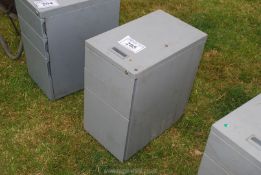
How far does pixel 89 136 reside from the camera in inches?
113

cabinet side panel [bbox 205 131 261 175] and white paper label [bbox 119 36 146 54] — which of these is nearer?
cabinet side panel [bbox 205 131 261 175]

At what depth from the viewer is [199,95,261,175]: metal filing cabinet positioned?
187 centimetres

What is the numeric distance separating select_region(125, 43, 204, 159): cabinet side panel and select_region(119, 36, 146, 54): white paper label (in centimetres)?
18

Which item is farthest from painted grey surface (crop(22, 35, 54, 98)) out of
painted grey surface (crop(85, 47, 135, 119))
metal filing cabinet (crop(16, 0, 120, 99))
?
painted grey surface (crop(85, 47, 135, 119))

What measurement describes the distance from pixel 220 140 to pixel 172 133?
990 millimetres

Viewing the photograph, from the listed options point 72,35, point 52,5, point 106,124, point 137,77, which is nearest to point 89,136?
point 106,124

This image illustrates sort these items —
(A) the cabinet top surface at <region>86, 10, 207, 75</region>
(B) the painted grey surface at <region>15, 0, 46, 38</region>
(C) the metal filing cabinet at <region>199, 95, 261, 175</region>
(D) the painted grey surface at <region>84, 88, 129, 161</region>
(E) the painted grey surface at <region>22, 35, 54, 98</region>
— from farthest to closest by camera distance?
(E) the painted grey surface at <region>22, 35, 54, 98</region>, (B) the painted grey surface at <region>15, 0, 46, 38</region>, (D) the painted grey surface at <region>84, 88, 129, 161</region>, (A) the cabinet top surface at <region>86, 10, 207, 75</region>, (C) the metal filing cabinet at <region>199, 95, 261, 175</region>

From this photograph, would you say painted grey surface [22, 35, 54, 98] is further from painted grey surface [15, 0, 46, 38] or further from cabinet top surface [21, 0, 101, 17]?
cabinet top surface [21, 0, 101, 17]

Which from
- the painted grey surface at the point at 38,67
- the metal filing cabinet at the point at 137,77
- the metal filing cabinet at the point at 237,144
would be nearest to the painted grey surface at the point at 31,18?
the painted grey surface at the point at 38,67

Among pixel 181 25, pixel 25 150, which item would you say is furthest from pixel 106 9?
pixel 25 150

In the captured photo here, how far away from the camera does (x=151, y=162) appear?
272 cm

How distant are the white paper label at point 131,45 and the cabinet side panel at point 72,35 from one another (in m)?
0.51

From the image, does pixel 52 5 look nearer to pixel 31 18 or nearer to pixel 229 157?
pixel 31 18

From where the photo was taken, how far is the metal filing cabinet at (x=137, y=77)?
7.43 ft
